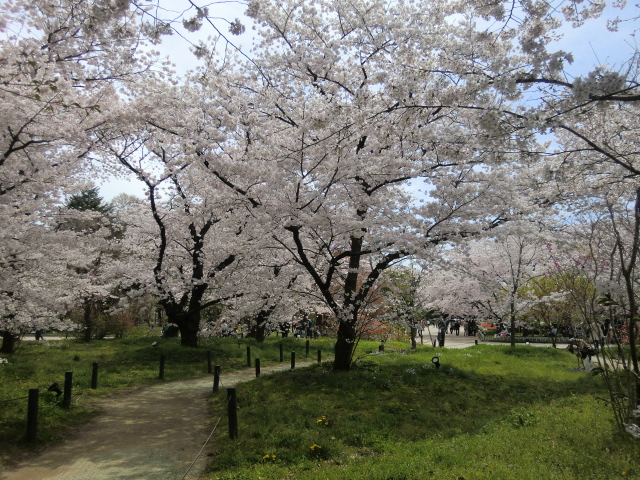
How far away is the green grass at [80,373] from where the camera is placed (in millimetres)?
6500

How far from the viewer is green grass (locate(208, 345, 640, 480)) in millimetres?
4570

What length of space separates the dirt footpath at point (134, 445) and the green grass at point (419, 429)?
49cm

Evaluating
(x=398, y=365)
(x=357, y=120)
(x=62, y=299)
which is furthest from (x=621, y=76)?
(x=62, y=299)

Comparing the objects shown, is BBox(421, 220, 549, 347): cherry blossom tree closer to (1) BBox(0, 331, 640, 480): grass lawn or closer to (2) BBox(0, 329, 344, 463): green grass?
(1) BBox(0, 331, 640, 480): grass lawn

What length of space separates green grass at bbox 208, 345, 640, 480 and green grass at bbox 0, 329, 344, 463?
2.77 m

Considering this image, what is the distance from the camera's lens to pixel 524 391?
32.6 ft

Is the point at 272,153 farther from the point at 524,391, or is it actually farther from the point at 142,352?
the point at 142,352

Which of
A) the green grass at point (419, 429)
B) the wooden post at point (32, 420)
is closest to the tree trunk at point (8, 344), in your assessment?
the green grass at point (419, 429)

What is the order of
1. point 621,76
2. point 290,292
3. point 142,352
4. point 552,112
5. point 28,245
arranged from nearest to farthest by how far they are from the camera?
point 621,76 → point 552,112 → point 28,245 → point 290,292 → point 142,352

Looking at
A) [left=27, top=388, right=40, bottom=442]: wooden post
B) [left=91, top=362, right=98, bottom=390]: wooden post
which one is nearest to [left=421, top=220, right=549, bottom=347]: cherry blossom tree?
[left=27, top=388, right=40, bottom=442]: wooden post

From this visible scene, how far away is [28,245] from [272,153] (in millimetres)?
6262

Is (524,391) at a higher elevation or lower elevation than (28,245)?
lower

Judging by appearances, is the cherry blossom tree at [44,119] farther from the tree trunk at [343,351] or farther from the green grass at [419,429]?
the tree trunk at [343,351]

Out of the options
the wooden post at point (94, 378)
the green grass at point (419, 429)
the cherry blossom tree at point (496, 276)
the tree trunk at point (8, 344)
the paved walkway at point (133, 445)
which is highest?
the cherry blossom tree at point (496, 276)
